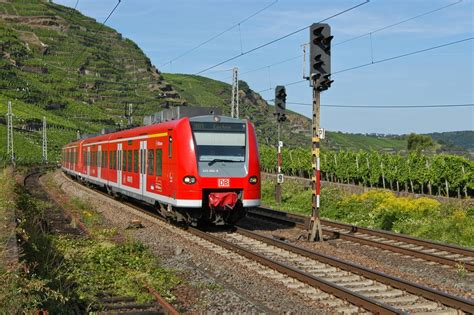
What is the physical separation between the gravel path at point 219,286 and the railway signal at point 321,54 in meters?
4.98

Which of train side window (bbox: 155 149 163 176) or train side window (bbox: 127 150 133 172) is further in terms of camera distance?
train side window (bbox: 127 150 133 172)

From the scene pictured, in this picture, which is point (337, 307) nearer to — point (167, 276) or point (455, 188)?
point (167, 276)

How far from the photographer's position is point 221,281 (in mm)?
9906

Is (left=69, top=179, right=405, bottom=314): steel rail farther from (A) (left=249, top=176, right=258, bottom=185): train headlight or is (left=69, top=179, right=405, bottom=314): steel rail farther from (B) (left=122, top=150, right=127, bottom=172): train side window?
(B) (left=122, top=150, right=127, bottom=172): train side window

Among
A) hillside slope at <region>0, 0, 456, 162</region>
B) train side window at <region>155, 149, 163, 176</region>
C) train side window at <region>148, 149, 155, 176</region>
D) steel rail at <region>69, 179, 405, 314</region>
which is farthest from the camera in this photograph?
hillside slope at <region>0, 0, 456, 162</region>

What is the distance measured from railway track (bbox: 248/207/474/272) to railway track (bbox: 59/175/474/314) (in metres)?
2.33

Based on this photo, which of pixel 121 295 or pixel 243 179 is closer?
pixel 121 295

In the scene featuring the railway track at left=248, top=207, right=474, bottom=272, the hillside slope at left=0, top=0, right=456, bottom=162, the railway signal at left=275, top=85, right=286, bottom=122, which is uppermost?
the hillside slope at left=0, top=0, right=456, bottom=162

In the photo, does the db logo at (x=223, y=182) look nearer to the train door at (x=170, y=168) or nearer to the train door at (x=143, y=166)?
the train door at (x=170, y=168)

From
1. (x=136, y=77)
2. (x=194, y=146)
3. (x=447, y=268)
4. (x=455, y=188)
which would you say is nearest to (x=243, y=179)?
(x=194, y=146)

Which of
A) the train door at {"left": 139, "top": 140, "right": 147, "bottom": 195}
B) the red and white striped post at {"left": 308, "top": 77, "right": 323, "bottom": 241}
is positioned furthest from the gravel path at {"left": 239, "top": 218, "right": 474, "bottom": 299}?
the train door at {"left": 139, "top": 140, "right": 147, "bottom": 195}

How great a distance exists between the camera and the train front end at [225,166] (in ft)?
51.2

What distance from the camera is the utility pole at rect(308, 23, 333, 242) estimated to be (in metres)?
14.4

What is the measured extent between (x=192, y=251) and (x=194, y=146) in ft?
11.2
